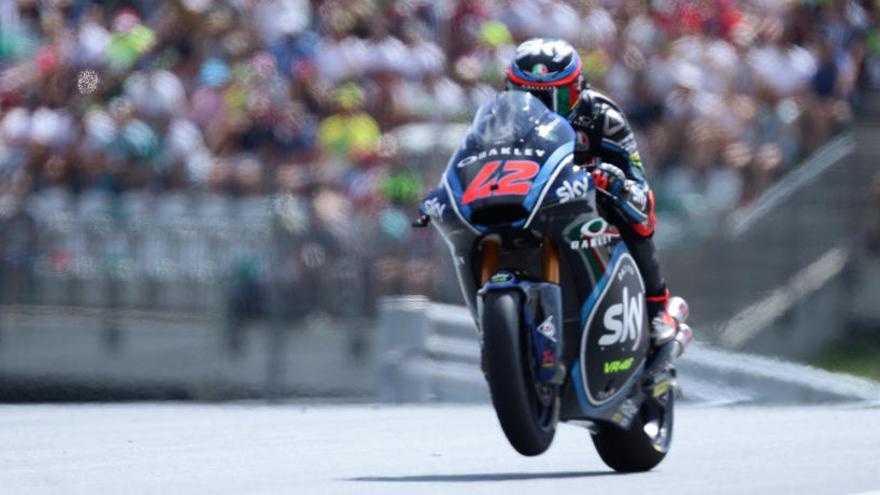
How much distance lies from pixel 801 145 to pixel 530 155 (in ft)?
25.9

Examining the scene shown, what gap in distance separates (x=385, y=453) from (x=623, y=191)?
1.55 meters

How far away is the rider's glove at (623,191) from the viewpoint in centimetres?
702

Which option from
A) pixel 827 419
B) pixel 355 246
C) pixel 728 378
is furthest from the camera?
pixel 355 246

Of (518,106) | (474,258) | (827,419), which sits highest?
(518,106)

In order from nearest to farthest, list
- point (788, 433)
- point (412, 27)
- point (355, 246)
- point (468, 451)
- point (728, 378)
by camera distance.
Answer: point (468, 451)
point (788, 433)
point (728, 378)
point (355, 246)
point (412, 27)

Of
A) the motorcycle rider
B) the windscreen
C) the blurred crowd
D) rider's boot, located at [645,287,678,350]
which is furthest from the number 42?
the blurred crowd

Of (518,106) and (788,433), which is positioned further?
(788,433)

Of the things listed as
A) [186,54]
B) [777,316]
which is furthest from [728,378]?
[186,54]

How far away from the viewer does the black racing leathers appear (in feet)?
23.6

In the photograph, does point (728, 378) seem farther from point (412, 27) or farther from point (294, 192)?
point (412, 27)

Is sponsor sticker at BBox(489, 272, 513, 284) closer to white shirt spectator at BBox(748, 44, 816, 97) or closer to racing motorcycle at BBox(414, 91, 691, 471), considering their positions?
racing motorcycle at BBox(414, 91, 691, 471)

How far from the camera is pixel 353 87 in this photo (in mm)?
16047

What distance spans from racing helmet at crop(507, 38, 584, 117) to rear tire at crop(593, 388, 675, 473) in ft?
3.92

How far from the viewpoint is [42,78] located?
1708 cm
